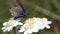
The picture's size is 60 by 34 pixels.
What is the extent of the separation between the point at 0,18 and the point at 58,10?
0.27 metres

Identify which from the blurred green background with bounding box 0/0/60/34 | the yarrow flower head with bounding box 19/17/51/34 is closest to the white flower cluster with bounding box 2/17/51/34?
the yarrow flower head with bounding box 19/17/51/34

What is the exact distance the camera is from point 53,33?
2.57 ft

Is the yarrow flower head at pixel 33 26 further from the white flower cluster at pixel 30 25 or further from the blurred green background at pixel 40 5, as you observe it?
the blurred green background at pixel 40 5

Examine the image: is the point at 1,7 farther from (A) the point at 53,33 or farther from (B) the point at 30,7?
(A) the point at 53,33

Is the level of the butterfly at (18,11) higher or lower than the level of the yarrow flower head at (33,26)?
higher

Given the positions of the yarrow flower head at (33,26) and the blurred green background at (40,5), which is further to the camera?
the blurred green background at (40,5)

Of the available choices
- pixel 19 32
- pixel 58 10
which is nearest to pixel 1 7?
pixel 58 10

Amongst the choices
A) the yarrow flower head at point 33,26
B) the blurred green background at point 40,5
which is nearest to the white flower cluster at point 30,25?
the yarrow flower head at point 33,26

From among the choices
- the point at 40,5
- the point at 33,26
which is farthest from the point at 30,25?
the point at 40,5

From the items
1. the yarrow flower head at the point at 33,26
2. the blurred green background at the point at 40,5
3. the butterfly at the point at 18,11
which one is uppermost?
the blurred green background at the point at 40,5

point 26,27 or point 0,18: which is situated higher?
point 0,18

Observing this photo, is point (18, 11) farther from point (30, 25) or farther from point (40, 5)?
point (40, 5)

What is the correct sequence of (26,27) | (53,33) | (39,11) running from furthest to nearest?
1. (39,11)
2. (53,33)
3. (26,27)

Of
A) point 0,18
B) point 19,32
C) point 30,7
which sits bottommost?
point 19,32
